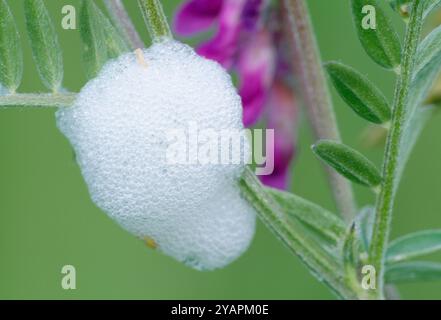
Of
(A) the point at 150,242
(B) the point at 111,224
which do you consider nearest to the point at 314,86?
(A) the point at 150,242

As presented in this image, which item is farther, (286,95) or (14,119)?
(14,119)

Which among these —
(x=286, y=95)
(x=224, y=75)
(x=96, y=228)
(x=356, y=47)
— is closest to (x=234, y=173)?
(x=224, y=75)

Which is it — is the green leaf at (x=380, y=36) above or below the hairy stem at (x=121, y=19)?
below

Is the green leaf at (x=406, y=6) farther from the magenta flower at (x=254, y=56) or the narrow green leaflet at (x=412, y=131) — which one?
the magenta flower at (x=254, y=56)

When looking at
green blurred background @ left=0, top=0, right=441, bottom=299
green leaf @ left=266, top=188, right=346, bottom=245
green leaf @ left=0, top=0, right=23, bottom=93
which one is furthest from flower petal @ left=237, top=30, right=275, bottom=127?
green blurred background @ left=0, top=0, right=441, bottom=299

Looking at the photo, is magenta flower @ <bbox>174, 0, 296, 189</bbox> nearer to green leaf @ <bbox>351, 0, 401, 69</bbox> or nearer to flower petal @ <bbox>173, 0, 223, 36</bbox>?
flower petal @ <bbox>173, 0, 223, 36</bbox>

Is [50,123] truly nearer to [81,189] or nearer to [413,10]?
[81,189]

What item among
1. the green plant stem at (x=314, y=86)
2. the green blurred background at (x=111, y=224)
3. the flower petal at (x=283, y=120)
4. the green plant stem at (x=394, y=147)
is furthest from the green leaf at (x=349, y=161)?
the green blurred background at (x=111, y=224)
